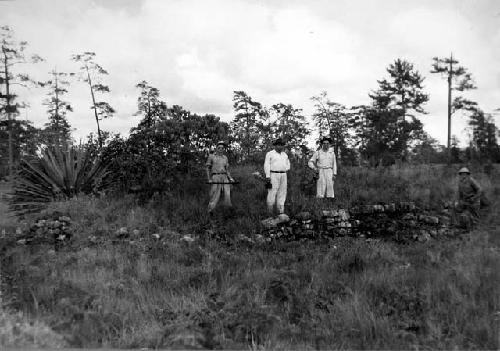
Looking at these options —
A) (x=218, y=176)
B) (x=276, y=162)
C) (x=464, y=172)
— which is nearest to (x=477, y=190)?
(x=464, y=172)

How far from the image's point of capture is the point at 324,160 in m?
8.70

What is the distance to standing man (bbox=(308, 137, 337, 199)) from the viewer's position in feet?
28.5

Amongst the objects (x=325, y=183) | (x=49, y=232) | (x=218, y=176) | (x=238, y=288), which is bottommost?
(x=238, y=288)

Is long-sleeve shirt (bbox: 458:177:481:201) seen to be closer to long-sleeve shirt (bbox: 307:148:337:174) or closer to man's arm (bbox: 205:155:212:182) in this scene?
long-sleeve shirt (bbox: 307:148:337:174)

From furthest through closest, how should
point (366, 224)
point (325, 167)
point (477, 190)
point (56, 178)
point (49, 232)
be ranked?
point (56, 178) < point (325, 167) < point (477, 190) < point (366, 224) < point (49, 232)

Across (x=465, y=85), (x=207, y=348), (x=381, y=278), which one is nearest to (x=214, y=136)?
(x=381, y=278)

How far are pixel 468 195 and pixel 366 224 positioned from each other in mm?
2455

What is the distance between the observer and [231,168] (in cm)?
1087

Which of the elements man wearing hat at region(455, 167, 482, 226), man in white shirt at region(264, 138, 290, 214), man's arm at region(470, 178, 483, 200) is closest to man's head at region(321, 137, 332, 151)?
man in white shirt at region(264, 138, 290, 214)

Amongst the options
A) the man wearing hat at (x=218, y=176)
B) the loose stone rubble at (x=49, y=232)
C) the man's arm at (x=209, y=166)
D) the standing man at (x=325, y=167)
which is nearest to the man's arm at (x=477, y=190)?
the standing man at (x=325, y=167)

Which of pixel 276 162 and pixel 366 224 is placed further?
pixel 276 162

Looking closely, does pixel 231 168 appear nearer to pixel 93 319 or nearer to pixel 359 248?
pixel 359 248

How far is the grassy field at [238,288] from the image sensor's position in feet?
11.1

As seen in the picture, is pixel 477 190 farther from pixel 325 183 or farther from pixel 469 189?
pixel 325 183
